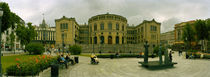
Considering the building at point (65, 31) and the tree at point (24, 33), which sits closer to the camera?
the tree at point (24, 33)

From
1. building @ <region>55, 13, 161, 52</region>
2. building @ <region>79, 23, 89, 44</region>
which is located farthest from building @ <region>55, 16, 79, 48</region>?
building @ <region>79, 23, 89, 44</region>

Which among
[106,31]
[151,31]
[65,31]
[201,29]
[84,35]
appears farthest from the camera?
[84,35]

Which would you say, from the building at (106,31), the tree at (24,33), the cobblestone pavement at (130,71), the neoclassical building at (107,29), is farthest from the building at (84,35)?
the cobblestone pavement at (130,71)

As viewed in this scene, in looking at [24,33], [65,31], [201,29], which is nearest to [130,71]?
[24,33]

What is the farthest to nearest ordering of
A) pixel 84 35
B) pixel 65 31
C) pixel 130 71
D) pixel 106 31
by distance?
pixel 84 35 → pixel 106 31 → pixel 65 31 → pixel 130 71

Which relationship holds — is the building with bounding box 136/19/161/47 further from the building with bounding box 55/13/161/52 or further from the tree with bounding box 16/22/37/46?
the tree with bounding box 16/22/37/46

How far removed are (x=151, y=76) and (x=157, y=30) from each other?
6346 centimetres

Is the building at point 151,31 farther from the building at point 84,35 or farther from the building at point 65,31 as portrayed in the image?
the building at point 65,31

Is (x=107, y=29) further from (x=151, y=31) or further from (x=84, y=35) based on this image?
(x=151, y=31)

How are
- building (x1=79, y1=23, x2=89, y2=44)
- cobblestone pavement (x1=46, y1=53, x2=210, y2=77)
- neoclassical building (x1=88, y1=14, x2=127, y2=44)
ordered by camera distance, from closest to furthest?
1. cobblestone pavement (x1=46, y1=53, x2=210, y2=77)
2. neoclassical building (x1=88, y1=14, x2=127, y2=44)
3. building (x1=79, y1=23, x2=89, y2=44)

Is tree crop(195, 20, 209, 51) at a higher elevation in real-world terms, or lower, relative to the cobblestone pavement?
higher

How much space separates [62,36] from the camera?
5759 cm

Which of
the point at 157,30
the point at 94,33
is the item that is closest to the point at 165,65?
the point at 94,33

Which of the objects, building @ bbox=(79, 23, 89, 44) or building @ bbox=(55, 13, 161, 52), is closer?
building @ bbox=(55, 13, 161, 52)
